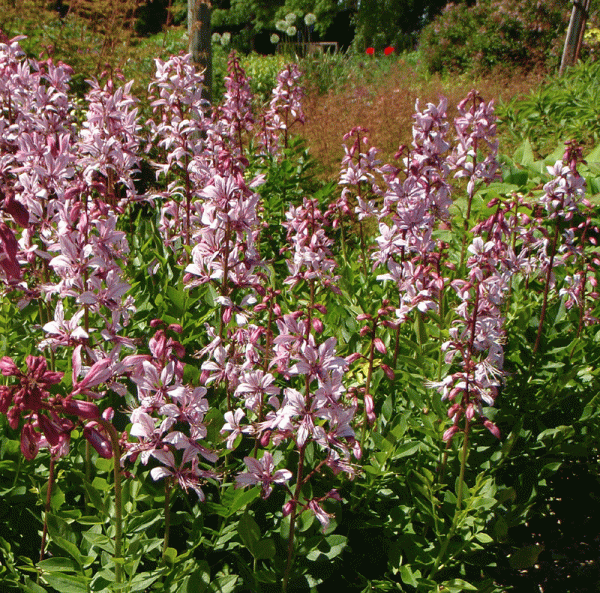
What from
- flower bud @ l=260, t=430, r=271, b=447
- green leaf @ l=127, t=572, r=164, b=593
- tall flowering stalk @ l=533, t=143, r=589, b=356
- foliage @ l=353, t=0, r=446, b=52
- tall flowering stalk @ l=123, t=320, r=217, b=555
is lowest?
green leaf @ l=127, t=572, r=164, b=593

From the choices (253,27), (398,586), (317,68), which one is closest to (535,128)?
(398,586)

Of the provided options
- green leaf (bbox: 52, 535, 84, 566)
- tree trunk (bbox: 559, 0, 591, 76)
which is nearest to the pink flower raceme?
green leaf (bbox: 52, 535, 84, 566)

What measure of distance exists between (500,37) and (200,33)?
11.7 m

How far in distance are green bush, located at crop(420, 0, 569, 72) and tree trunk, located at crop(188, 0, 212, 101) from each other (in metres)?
10.1

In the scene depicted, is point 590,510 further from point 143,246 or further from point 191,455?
point 143,246

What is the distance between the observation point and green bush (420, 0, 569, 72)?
53.0ft

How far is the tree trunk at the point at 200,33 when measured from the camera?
23.3ft

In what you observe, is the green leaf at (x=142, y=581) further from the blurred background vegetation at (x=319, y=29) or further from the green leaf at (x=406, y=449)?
the blurred background vegetation at (x=319, y=29)

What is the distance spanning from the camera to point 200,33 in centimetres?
732

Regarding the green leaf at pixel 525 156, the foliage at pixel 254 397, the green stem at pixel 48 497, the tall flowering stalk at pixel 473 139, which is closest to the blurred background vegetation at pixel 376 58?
the green leaf at pixel 525 156

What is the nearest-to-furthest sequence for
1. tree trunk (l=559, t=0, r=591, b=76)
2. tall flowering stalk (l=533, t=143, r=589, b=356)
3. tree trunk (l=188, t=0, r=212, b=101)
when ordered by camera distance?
tall flowering stalk (l=533, t=143, r=589, b=356)
tree trunk (l=188, t=0, r=212, b=101)
tree trunk (l=559, t=0, r=591, b=76)

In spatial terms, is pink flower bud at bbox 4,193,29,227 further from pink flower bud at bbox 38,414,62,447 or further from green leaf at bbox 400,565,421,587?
green leaf at bbox 400,565,421,587

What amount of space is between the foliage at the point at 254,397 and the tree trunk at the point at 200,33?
4.08m

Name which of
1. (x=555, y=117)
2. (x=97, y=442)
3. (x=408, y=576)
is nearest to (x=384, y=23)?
(x=555, y=117)
